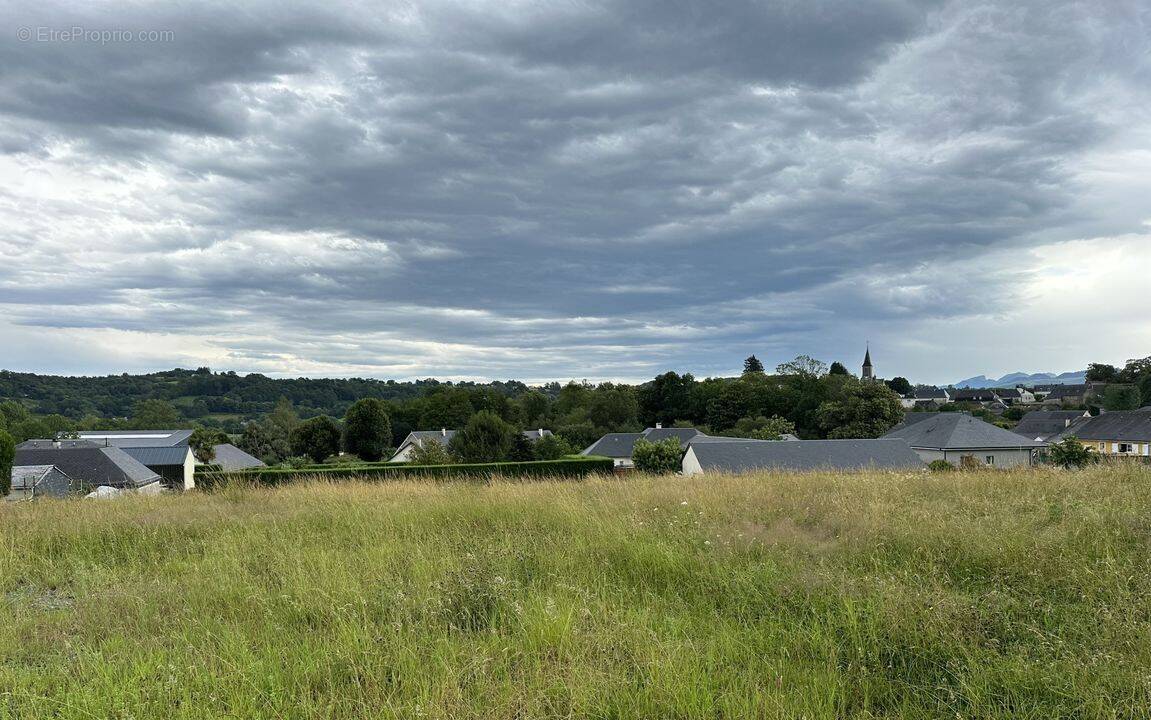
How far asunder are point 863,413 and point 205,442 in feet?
232

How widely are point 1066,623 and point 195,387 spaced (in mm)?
161769

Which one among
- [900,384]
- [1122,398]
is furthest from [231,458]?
[900,384]

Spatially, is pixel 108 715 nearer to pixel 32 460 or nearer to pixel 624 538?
pixel 624 538

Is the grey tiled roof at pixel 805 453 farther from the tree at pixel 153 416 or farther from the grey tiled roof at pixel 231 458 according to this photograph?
the tree at pixel 153 416

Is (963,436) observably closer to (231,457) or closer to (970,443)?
(970,443)

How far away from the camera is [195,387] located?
142 meters

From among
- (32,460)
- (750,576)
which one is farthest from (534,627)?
(32,460)

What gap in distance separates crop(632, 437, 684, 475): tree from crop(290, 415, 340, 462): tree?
138 ft

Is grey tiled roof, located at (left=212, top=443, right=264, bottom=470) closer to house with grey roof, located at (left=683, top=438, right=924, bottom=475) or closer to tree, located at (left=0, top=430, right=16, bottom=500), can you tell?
tree, located at (left=0, top=430, right=16, bottom=500)

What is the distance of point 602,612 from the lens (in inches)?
173

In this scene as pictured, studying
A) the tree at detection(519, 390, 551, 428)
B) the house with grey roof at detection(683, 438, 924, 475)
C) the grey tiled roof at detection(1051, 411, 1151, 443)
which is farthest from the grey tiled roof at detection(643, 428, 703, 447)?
the grey tiled roof at detection(1051, 411, 1151, 443)

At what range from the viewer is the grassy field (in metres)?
3.38

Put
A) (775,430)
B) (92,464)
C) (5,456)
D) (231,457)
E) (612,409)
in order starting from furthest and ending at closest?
(612,409), (231,457), (775,430), (92,464), (5,456)

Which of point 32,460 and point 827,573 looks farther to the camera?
point 32,460
